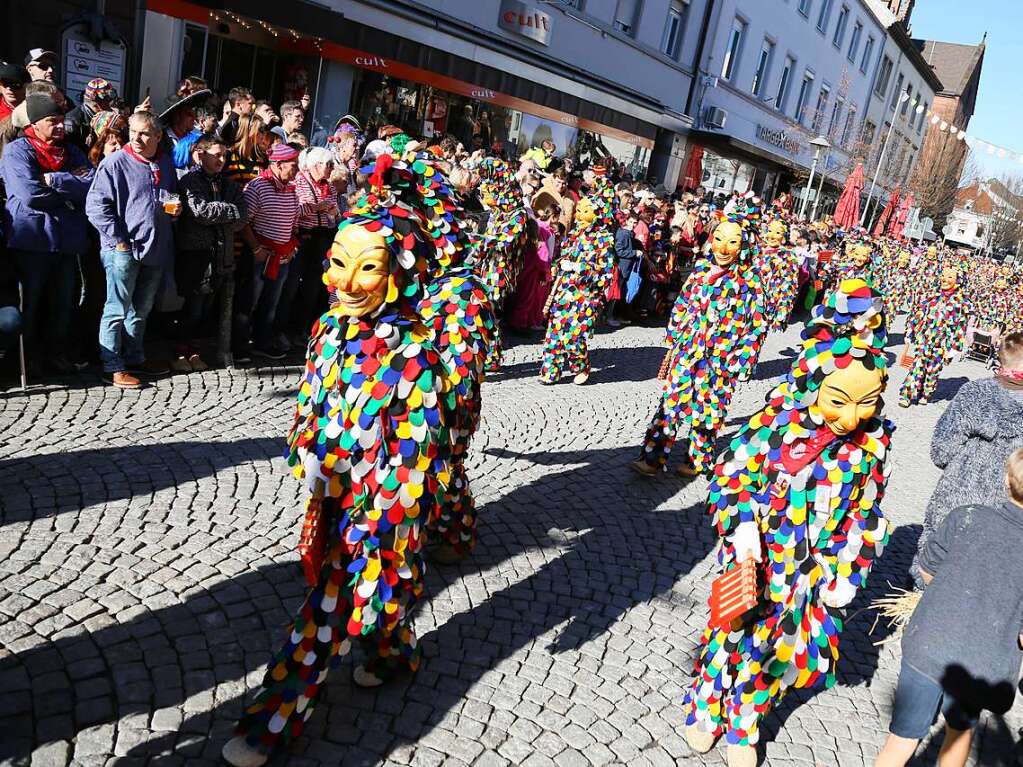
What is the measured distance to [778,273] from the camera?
12742 mm

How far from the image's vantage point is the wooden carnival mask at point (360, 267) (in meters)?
3.00

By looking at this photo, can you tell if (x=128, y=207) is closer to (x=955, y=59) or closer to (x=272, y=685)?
(x=272, y=685)

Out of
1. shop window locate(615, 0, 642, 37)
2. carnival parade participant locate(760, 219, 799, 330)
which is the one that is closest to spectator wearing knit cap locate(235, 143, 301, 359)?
carnival parade participant locate(760, 219, 799, 330)

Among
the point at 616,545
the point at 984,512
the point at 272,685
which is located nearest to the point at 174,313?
the point at 616,545

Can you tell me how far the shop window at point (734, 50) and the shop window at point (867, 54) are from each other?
13.8 meters

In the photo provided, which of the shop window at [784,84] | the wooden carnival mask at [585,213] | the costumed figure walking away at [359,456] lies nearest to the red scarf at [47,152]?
the costumed figure walking away at [359,456]

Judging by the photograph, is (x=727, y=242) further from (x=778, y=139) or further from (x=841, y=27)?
(x=841, y=27)

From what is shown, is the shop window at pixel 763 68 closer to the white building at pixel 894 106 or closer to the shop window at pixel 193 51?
the white building at pixel 894 106

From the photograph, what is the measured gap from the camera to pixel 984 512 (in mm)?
3141

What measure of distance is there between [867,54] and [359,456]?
40.7 metres

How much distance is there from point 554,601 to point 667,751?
3.71 ft

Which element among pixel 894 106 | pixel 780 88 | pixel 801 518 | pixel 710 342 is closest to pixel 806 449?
pixel 801 518

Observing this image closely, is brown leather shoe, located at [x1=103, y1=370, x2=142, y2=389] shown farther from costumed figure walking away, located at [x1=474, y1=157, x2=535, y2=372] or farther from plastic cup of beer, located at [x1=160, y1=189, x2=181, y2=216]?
costumed figure walking away, located at [x1=474, y1=157, x2=535, y2=372]

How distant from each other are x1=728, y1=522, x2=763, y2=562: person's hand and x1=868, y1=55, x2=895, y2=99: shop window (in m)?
41.7
